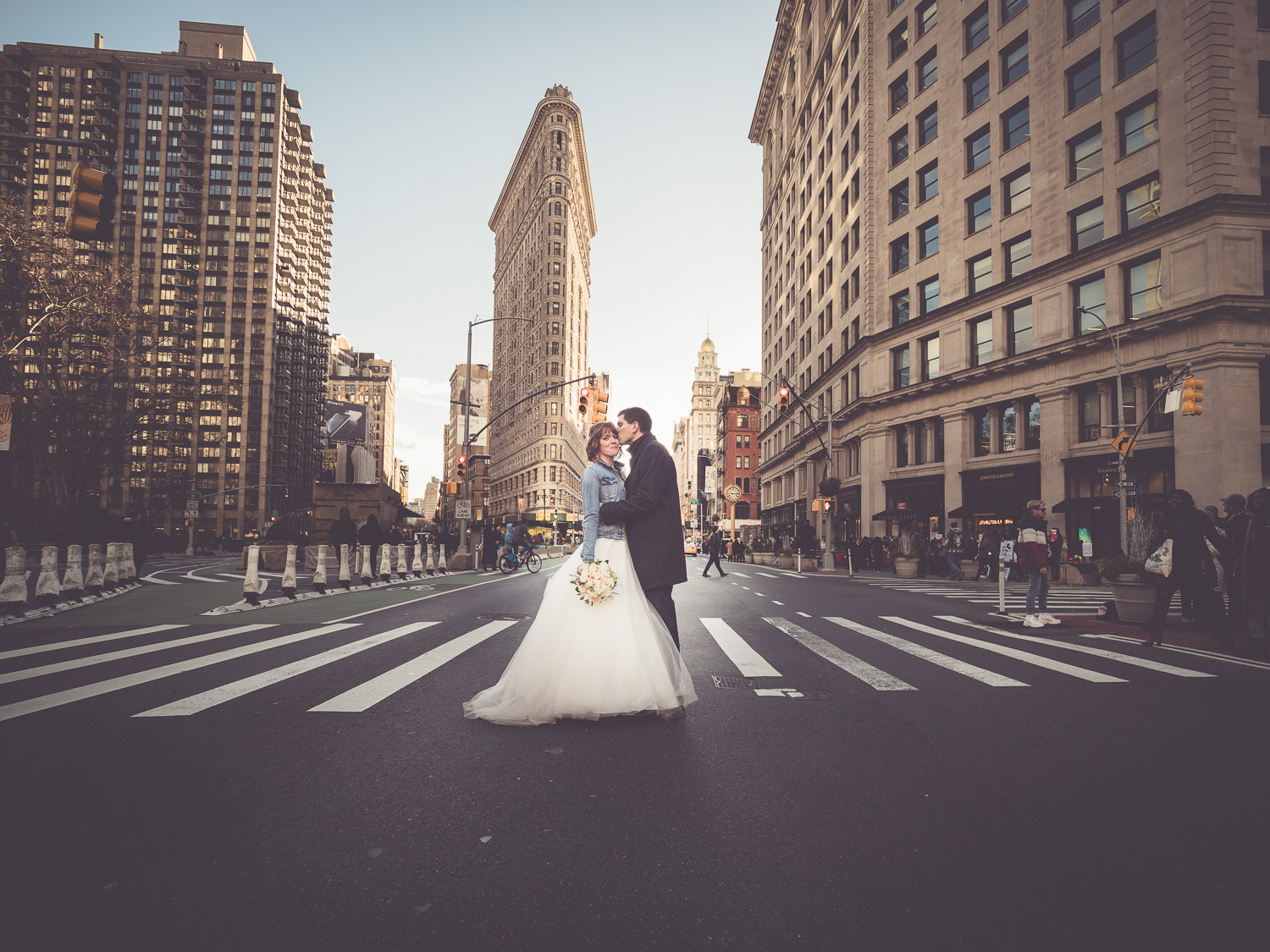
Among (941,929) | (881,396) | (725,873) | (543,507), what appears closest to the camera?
(941,929)

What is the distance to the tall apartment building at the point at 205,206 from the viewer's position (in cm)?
10556

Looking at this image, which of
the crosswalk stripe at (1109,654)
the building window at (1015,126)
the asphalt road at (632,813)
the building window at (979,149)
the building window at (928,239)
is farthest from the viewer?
the building window at (928,239)

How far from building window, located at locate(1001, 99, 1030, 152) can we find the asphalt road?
32405 millimetres

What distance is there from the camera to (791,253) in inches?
2372

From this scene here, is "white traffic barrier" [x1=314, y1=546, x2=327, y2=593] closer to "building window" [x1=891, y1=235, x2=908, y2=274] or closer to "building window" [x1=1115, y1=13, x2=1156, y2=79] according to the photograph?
"building window" [x1=1115, y1=13, x2=1156, y2=79]

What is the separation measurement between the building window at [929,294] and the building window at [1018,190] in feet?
15.6

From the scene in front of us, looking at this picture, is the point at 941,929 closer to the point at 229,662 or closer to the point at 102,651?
the point at 229,662

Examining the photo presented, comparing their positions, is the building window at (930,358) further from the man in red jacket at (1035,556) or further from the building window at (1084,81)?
the man in red jacket at (1035,556)

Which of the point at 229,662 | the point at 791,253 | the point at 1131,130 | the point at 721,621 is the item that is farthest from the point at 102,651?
the point at 791,253

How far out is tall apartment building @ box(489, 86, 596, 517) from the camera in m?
113

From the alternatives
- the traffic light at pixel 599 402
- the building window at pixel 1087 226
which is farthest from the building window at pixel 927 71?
the traffic light at pixel 599 402

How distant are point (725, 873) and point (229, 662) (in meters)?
6.07

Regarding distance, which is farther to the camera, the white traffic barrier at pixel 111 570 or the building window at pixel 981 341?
the building window at pixel 981 341

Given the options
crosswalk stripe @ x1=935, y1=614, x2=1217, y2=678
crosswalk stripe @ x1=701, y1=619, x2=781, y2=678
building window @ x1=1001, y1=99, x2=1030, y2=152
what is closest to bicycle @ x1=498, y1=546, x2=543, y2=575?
crosswalk stripe @ x1=701, y1=619, x2=781, y2=678
